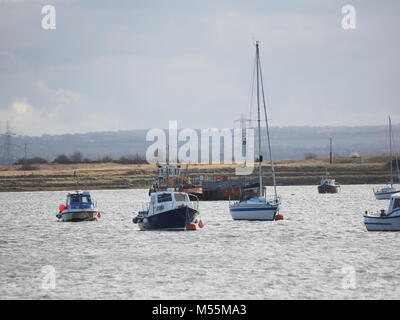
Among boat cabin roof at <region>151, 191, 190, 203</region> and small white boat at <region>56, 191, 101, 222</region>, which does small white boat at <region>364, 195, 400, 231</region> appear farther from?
small white boat at <region>56, 191, 101, 222</region>

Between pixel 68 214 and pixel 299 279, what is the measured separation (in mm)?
48856

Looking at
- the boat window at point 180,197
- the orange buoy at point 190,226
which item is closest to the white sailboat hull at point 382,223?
the orange buoy at point 190,226

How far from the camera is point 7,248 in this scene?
225ft

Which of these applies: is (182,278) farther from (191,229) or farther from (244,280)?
(191,229)

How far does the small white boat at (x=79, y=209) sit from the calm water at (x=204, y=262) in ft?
18.3

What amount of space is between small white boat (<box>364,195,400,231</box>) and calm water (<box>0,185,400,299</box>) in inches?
30.7

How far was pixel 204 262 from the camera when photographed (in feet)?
187

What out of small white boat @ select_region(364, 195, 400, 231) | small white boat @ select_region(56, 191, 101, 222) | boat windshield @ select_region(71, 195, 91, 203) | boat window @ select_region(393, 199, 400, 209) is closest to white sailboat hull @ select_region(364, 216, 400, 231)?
small white boat @ select_region(364, 195, 400, 231)

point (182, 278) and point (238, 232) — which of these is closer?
point (182, 278)

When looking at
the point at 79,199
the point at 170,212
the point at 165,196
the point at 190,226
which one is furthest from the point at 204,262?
the point at 79,199

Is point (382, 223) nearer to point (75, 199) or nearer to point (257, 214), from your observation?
point (257, 214)

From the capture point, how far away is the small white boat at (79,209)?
309 ft

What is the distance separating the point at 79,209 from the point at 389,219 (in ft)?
114
